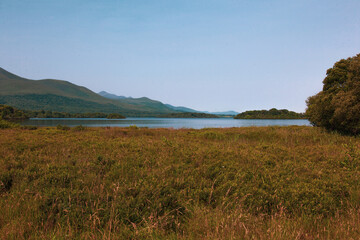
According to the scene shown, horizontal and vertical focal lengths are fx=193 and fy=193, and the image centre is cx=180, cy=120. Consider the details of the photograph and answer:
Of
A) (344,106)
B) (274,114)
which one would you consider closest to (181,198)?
(344,106)

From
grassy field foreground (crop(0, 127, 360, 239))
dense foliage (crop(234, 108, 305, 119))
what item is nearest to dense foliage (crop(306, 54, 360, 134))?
grassy field foreground (crop(0, 127, 360, 239))

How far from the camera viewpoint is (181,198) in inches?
153

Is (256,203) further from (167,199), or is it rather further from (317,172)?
(317,172)

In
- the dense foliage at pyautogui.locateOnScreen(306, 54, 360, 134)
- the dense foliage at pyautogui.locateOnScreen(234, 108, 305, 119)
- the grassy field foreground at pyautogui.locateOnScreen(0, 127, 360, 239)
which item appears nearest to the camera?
the grassy field foreground at pyautogui.locateOnScreen(0, 127, 360, 239)

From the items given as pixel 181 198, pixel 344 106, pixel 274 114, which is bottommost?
pixel 181 198

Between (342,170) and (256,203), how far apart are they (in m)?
3.30

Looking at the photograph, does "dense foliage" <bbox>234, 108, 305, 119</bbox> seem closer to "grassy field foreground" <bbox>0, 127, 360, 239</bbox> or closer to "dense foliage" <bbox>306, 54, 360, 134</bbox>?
"dense foliage" <bbox>306, 54, 360, 134</bbox>

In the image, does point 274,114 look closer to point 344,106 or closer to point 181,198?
point 344,106

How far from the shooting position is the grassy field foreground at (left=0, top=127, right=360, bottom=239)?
109 inches

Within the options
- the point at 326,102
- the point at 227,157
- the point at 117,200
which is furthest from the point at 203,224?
the point at 326,102

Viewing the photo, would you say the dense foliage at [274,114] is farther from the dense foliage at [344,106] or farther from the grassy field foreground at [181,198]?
the grassy field foreground at [181,198]

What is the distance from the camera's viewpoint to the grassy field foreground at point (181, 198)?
2779mm

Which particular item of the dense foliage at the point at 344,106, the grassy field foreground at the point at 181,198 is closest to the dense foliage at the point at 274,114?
the dense foliage at the point at 344,106

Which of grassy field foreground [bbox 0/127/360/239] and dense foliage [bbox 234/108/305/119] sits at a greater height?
dense foliage [bbox 234/108/305/119]
